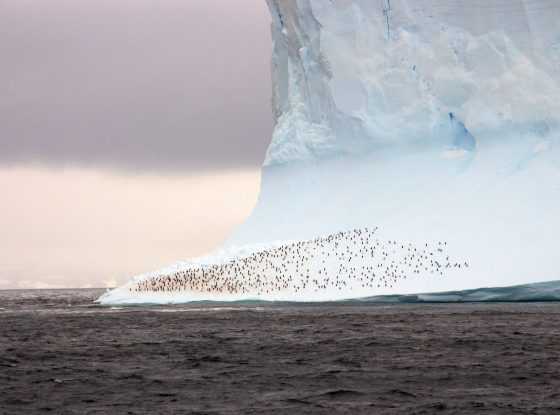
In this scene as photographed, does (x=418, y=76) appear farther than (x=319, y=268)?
Yes

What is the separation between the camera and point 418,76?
46719mm

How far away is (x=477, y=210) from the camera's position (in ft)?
142

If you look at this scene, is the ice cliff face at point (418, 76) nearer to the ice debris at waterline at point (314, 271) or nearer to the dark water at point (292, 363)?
the ice debris at waterline at point (314, 271)

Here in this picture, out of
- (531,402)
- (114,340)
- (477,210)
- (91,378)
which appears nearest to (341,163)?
(477,210)

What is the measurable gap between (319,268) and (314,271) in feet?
0.76

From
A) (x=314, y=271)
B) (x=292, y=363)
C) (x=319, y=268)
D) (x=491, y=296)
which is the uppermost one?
(x=319, y=268)

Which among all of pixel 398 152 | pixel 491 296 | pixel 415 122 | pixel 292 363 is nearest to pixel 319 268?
pixel 491 296

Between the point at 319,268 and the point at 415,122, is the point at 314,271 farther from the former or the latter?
the point at 415,122

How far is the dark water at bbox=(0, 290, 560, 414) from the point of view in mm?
17391

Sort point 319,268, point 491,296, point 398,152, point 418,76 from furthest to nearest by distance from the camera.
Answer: point 398,152 < point 418,76 < point 319,268 < point 491,296

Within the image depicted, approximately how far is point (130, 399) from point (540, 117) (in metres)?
30.2

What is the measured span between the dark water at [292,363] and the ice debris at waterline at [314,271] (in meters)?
3.74

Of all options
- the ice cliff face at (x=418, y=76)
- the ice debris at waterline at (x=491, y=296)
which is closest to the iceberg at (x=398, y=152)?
the ice cliff face at (x=418, y=76)

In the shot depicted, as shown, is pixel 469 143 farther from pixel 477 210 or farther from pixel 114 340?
pixel 114 340
